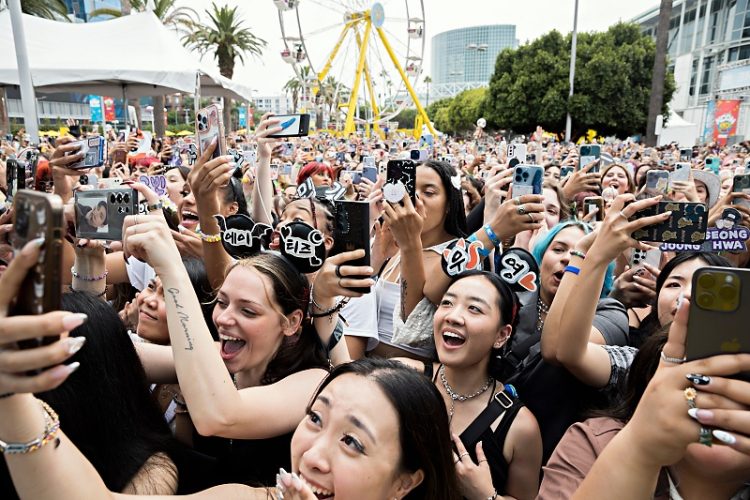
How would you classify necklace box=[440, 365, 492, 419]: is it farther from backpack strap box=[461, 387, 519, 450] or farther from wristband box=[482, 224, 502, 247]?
wristband box=[482, 224, 502, 247]

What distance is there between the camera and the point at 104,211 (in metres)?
1.85

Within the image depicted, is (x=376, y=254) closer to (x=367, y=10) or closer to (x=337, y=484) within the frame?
(x=337, y=484)

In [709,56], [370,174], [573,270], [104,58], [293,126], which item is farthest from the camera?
[709,56]

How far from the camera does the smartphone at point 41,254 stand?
0.87m

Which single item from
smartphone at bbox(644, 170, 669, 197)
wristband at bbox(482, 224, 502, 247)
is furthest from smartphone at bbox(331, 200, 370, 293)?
smartphone at bbox(644, 170, 669, 197)

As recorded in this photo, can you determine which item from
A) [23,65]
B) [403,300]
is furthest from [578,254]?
[23,65]

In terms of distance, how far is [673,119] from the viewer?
120 ft

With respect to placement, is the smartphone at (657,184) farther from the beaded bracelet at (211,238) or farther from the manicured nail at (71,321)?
the manicured nail at (71,321)

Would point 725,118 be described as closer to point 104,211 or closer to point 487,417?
point 487,417

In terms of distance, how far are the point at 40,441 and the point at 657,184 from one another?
4152mm

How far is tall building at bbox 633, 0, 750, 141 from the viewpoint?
110 feet

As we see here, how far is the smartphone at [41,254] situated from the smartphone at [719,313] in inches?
45.6

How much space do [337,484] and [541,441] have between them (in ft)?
3.49

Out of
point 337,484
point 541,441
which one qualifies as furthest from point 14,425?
point 541,441
